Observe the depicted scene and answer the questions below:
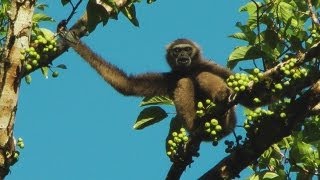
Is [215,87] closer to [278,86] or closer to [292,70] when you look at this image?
[278,86]

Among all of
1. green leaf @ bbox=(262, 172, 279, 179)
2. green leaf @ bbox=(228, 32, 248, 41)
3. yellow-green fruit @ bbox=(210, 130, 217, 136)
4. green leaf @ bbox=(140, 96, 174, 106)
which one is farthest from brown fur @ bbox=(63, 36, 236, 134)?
yellow-green fruit @ bbox=(210, 130, 217, 136)

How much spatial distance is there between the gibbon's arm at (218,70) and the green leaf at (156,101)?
3.97 feet

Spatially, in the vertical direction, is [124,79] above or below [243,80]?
above

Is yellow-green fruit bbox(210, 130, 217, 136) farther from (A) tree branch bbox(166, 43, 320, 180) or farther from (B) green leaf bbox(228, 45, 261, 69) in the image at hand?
(B) green leaf bbox(228, 45, 261, 69)

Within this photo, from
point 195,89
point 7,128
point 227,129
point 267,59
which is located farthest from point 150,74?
point 7,128

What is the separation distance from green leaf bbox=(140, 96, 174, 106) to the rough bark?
264cm

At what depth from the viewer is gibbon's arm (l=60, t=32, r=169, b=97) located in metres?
8.84

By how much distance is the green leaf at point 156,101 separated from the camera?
7.88 m

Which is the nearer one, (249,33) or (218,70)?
(249,33)

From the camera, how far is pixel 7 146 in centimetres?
509

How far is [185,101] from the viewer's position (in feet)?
28.3

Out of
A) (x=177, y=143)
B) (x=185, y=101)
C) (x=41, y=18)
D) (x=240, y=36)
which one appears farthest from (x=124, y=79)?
(x=177, y=143)

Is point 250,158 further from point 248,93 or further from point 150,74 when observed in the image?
point 150,74

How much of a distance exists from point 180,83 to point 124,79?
0.88 m
